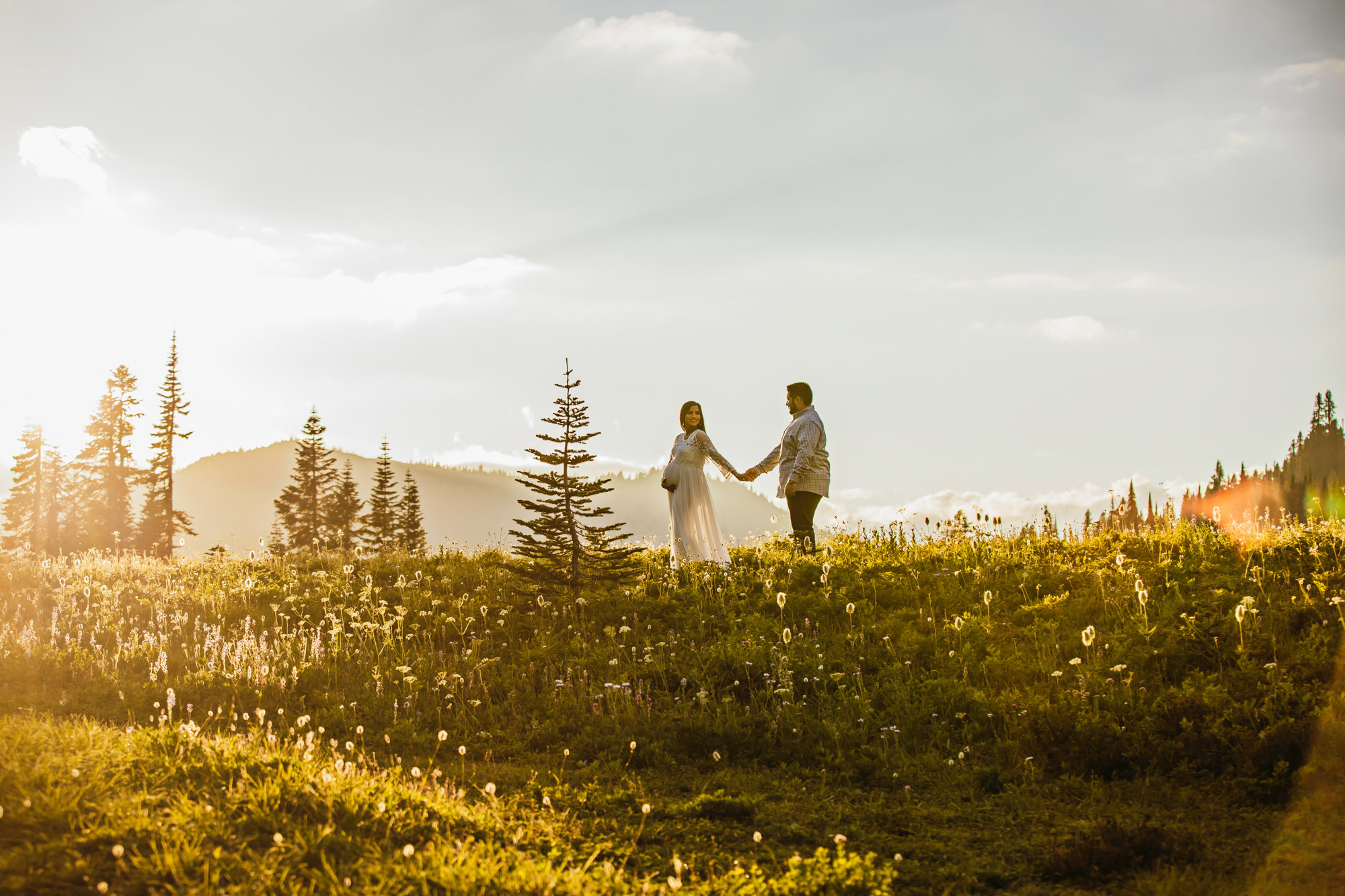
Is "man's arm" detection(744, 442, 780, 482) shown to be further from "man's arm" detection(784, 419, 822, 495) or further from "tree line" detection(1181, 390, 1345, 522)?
"tree line" detection(1181, 390, 1345, 522)

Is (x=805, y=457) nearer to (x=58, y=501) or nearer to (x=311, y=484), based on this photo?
(x=311, y=484)

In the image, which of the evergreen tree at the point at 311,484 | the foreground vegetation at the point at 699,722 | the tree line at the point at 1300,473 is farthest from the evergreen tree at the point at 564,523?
the tree line at the point at 1300,473

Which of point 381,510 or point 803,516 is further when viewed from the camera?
point 381,510

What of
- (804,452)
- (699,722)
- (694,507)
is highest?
(804,452)

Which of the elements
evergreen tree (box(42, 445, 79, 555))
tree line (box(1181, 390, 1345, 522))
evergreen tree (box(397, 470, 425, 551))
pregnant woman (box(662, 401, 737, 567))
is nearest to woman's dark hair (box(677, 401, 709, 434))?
pregnant woman (box(662, 401, 737, 567))

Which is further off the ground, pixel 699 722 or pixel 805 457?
pixel 805 457

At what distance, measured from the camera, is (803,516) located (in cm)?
1502

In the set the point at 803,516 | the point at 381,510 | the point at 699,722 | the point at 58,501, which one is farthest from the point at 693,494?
the point at 58,501

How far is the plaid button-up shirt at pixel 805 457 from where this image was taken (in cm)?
1478

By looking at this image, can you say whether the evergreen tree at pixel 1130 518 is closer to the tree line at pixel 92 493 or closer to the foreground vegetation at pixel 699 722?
the foreground vegetation at pixel 699 722

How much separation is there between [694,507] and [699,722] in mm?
6968

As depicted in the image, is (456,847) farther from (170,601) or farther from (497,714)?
(170,601)

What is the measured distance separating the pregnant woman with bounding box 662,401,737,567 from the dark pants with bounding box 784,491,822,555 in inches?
51.0

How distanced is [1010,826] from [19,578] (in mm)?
17576
